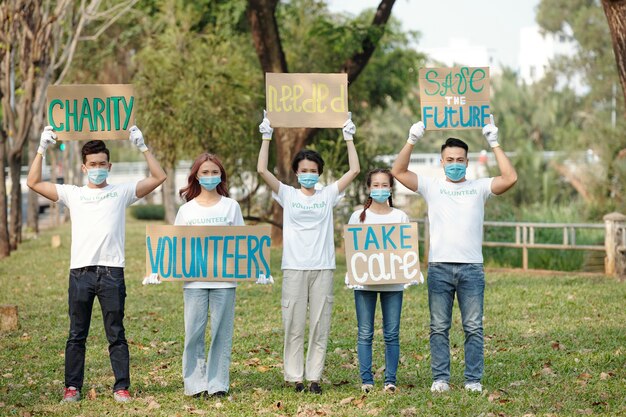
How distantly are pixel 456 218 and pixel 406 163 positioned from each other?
1.99ft

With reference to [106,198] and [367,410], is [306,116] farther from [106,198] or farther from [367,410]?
[367,410]

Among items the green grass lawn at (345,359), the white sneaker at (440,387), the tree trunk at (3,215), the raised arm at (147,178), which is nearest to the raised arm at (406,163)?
the white sneaker at (440,387)

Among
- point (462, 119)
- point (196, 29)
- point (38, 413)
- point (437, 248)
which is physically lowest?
point (38, 413)

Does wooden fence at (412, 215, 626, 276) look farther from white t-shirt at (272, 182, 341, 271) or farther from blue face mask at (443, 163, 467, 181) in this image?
white t-shirt at (272, 182, 341, 271)

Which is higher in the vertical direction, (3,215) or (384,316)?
(3,215)

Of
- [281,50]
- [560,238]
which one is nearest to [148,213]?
[281,50]

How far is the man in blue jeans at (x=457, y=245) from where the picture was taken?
8.74 meters

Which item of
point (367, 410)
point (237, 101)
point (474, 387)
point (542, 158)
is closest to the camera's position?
point (367, 410)

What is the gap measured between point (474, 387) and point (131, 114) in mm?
3499

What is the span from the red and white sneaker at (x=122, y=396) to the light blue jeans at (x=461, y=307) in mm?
2419

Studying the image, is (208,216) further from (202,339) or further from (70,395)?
(70,395)

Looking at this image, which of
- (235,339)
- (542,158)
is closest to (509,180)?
(235,339)

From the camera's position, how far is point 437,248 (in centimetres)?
879

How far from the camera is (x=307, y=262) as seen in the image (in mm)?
8750
